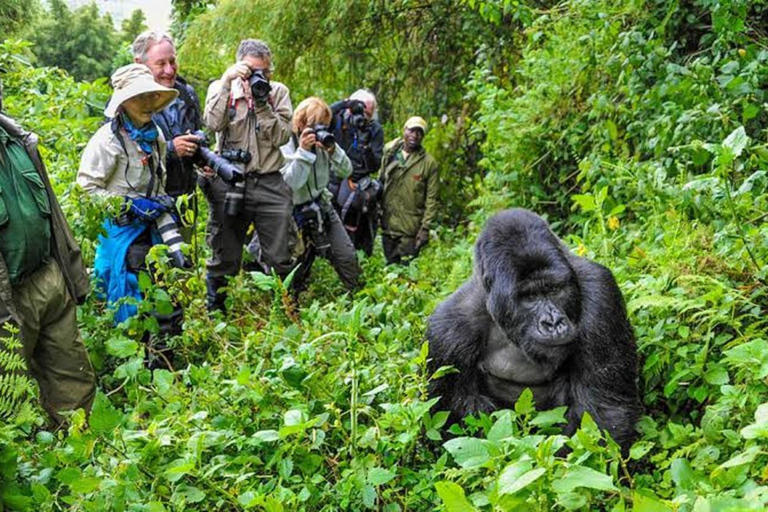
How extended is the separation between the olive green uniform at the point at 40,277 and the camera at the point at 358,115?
3241 millimetres

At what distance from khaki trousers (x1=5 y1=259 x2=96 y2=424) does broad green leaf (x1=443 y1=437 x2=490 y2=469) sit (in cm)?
188

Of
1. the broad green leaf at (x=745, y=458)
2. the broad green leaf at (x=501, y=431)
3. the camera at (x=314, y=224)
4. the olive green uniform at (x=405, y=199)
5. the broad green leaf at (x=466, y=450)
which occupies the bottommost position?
the olive green uniform at (x=405, y=199)

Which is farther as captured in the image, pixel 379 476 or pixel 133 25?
pixel 133 25

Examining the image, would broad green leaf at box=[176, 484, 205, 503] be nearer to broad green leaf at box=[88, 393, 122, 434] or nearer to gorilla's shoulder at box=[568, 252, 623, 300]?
broad green leaf at box=[88, 393, 122, 434]

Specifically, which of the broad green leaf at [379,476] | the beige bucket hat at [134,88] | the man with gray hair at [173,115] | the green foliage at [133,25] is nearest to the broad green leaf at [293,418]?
the broad green leaf at [379,476]

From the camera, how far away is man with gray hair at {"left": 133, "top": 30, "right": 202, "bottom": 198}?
4410mm

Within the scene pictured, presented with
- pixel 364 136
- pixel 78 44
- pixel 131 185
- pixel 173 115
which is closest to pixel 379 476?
pixel 131 185

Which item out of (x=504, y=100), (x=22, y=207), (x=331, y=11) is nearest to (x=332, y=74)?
(x=331, y=11)

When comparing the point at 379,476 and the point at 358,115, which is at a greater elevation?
→ the point at 358,115

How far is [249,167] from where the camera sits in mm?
4973

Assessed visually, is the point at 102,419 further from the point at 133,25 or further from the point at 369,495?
the point at 133,25

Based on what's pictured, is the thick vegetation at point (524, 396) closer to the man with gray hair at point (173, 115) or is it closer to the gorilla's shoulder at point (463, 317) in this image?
the gorilla's shoulder at point (463, 317)

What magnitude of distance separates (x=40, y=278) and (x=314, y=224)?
2.68 m

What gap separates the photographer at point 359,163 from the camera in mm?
6270
